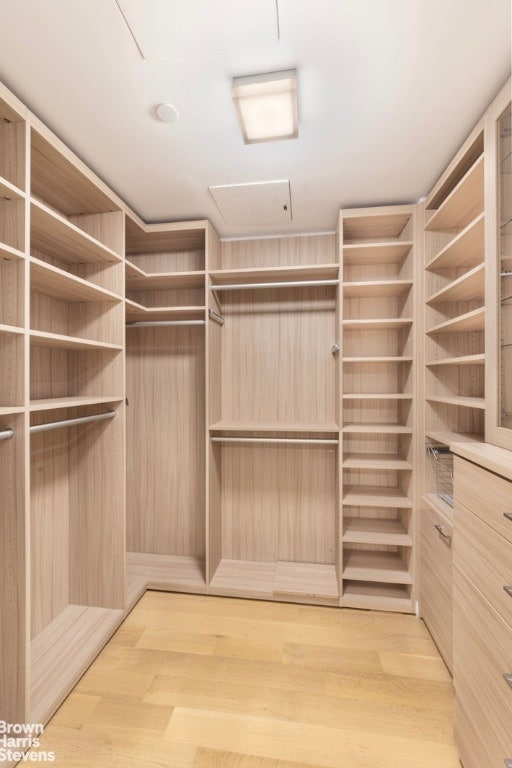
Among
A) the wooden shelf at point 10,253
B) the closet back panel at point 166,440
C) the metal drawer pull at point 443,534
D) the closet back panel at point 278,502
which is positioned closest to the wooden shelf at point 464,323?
the metal drawer pull at point 443,534

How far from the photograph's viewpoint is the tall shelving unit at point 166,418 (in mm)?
2711

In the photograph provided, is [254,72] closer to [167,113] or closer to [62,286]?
[167,113]

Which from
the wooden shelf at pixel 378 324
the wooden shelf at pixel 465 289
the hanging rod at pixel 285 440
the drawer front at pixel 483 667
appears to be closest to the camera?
the drawer front at pixel 483 667

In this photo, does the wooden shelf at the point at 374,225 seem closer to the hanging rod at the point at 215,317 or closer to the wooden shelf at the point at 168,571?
the hanging rod at the point at 215,317

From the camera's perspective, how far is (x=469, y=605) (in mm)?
1252

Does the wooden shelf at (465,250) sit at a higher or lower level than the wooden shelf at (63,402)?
higher

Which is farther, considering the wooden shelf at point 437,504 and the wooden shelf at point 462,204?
the wooden shelf at point 437,504

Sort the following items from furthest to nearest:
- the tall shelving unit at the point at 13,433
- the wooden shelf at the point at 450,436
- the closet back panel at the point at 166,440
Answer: the closet back panel at the point at 166,440 < the wooden shelf at the point at 450,436 < the tall shelving unit at the point at 13,433

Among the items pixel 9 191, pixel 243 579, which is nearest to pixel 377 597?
pixel 243 579

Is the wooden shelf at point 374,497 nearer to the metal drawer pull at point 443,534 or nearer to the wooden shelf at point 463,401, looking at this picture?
the metal drawer pull at point 443,534

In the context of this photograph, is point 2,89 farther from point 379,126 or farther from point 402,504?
point 402,504

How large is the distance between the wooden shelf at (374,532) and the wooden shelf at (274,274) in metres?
1.72

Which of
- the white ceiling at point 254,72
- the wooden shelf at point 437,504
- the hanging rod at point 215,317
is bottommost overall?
the wooden shelf at point 437,504

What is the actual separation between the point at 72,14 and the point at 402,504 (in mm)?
2622
